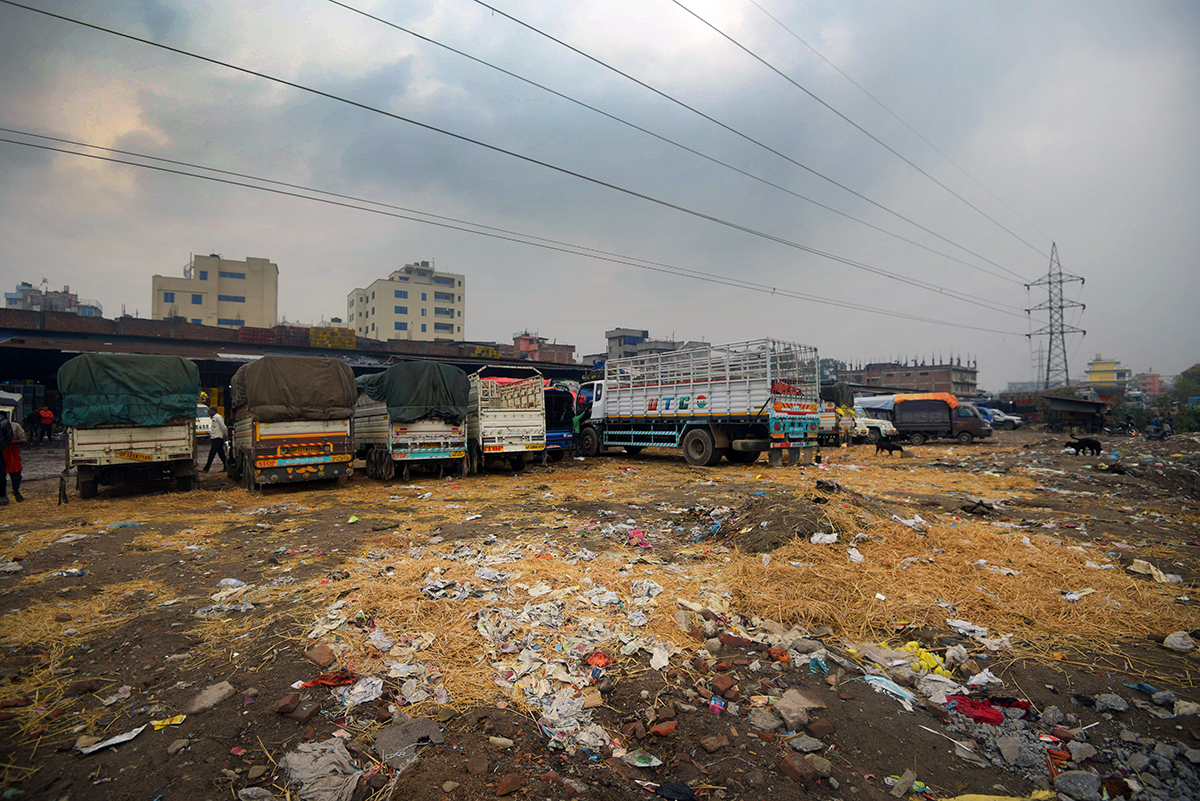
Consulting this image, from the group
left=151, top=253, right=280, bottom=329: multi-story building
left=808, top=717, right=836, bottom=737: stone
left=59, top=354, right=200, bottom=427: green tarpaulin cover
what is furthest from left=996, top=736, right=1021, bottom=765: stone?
left=151, top=253, right=280, bottom=329: multi-story building

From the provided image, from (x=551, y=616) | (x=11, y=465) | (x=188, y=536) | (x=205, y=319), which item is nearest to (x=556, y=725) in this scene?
(x=551, y=616)

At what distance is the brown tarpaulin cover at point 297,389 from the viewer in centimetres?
1025

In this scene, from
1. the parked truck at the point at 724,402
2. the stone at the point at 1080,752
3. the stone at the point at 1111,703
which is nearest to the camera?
the stone at the point at 1080,752

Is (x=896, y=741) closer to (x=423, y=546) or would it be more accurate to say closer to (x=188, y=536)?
(x=423, y=546)

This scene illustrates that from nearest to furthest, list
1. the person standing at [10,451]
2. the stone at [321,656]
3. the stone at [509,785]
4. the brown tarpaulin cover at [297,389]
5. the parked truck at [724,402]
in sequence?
the stone at [509,785] → the stone at [321,656] → the person standing at [10,451] → the brown tarpaulin cover at [297,389] → the parked truck at [724,402]

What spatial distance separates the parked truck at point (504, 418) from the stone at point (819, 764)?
451 inches

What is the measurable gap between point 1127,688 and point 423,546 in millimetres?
6203

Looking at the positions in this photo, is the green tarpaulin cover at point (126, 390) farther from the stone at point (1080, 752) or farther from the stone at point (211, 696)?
the stone at point (1080, 752)

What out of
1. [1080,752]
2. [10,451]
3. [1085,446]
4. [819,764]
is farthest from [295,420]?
[1085,446]

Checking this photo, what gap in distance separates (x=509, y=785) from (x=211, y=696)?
1.93 m

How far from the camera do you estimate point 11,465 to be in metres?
9.50

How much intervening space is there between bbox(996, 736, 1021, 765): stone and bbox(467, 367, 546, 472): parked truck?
11.7m

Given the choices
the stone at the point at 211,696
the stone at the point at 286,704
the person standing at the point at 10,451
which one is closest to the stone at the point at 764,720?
the stone at the point at 286,704

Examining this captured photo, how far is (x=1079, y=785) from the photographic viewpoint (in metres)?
2.52
